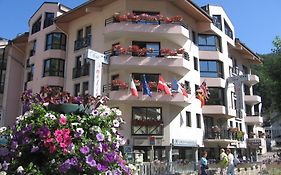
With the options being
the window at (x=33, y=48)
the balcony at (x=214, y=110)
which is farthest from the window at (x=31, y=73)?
the balcony at (x=214, y=110)

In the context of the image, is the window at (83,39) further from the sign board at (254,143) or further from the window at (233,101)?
the sign board at (254,143)

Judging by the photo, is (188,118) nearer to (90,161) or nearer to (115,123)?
(115,123)

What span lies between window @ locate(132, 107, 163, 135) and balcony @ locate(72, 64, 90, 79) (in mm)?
6171

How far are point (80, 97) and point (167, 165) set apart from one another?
15795 millimetres

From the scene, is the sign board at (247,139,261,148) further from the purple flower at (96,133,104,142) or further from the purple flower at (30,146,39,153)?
the purple flower at (30,146,39,153)

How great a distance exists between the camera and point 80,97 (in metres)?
4.74

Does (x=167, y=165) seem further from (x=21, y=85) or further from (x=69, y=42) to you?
(x=21, y=85)

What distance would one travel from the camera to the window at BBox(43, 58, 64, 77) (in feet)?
109

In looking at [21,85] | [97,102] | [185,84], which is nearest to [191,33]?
[185,84]

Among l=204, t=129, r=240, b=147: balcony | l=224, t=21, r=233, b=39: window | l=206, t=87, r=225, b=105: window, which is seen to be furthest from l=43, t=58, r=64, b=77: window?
l=224, t=21, r=233, b=39: window

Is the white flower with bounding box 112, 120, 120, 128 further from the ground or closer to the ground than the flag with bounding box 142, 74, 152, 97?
closer to the ground

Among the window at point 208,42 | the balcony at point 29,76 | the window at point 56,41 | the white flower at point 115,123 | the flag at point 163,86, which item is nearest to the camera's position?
the white flower at point 115,123

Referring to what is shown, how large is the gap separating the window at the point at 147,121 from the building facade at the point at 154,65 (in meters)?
0.08

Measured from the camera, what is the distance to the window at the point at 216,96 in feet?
110
